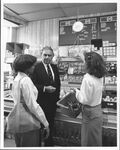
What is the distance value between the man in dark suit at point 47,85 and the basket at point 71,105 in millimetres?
223

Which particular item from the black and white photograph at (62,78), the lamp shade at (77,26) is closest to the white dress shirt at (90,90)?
the black and white photograph at (62,78)

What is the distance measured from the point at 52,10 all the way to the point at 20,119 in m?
2.37

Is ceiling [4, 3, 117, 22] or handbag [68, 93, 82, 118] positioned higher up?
ceiling [4, 3, 117, 22]

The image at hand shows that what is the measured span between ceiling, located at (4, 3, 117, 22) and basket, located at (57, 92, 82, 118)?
1.69 metres

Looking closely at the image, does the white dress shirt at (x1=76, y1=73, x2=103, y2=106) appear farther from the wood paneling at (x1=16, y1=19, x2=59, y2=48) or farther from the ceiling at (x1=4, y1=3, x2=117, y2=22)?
the wood paneling at (x1=16, y1=19, x2=59, y2=48)

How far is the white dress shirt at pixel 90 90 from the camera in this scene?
4.76 ft

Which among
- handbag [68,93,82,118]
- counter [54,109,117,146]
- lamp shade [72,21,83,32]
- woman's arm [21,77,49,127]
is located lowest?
counter [54,109,117,146]

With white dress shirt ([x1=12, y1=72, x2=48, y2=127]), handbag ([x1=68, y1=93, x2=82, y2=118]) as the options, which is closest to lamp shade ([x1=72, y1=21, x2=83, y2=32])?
handbag ([x1=68, y1=93, x2=82, y2=118])

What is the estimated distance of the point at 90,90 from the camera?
57.1 inches

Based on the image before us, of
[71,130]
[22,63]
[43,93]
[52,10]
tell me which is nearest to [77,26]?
[52,10]

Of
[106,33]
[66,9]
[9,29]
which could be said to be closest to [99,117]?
[106,33]

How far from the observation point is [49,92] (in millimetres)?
1896

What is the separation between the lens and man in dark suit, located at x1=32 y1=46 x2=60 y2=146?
1913 millimetres

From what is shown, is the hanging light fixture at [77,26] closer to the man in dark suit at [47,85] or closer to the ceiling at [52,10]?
the ceiling at [52,10]
